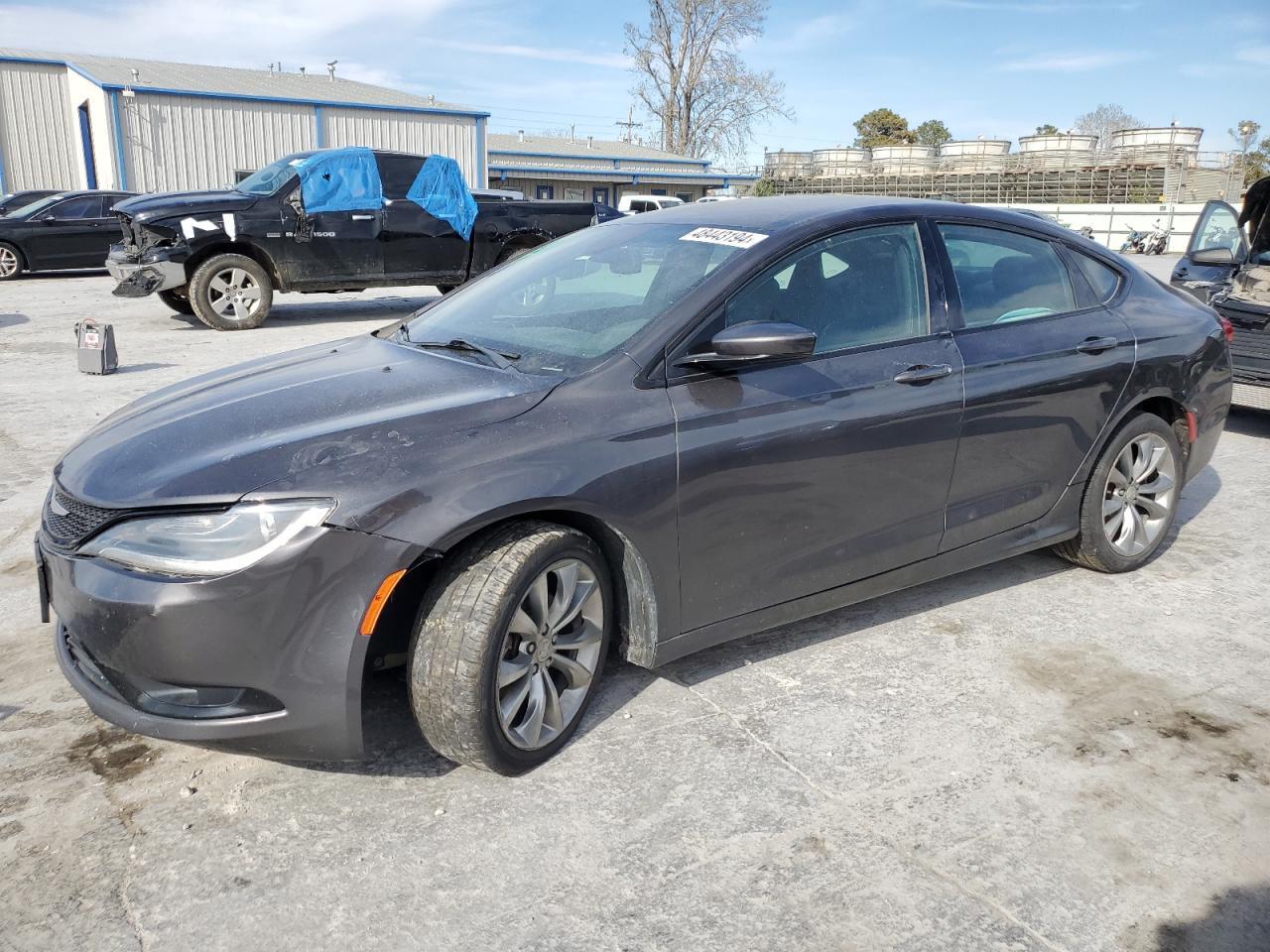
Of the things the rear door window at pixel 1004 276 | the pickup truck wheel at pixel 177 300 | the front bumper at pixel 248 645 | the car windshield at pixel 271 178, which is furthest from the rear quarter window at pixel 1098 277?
the pickup truck wheel at pixel 177 300

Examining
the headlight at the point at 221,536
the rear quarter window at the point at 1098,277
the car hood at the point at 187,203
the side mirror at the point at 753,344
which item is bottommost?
the headlight at the point at 221,536

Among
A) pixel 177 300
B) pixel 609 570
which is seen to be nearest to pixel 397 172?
pixel 177 300

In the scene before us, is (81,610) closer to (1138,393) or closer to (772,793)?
(772,793)

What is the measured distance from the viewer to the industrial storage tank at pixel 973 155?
5450 cm

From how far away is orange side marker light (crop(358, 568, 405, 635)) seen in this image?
99.3 inches

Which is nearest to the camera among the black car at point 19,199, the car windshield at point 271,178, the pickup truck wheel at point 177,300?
the car windshield at point 271,178

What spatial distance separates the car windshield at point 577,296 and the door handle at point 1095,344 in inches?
65.1

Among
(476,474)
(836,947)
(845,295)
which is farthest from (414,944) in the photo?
(845,295)

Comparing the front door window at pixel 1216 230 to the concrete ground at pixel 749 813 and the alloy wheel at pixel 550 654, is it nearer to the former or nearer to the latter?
the concrete ground at pixel 749 813

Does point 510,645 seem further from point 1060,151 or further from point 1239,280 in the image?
point 1060,151

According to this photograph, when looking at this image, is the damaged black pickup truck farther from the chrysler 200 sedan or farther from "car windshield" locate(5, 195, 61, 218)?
the chrysler 200 sedan

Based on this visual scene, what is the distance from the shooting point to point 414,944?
2256 millimetres

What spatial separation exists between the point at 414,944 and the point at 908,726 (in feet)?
5.55

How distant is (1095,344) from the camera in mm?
4125
